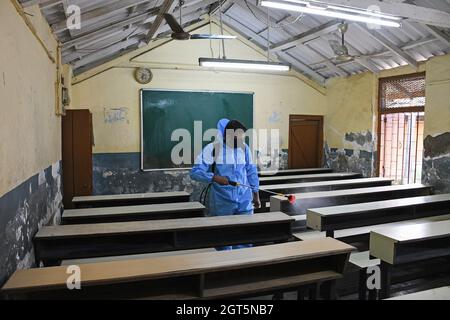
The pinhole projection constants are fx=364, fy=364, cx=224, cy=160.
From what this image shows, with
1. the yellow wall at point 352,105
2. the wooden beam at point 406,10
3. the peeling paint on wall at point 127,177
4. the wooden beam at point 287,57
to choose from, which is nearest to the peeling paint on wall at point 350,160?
the yellow wall at point 352,105

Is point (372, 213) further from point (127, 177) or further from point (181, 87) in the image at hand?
point (127, 177)

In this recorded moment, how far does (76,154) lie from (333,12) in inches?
140

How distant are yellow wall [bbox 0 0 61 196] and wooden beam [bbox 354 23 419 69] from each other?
462 centimetres

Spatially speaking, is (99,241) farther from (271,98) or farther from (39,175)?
(271,98)

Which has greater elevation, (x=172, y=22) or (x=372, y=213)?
(x=172, y=22)

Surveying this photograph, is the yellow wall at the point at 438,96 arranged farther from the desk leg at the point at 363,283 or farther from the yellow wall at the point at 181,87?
the desk leg at the point at 363,283

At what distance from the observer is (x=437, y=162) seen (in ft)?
18.9

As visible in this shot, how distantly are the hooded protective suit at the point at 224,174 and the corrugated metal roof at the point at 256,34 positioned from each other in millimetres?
1811

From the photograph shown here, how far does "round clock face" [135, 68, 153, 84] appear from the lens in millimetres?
6973

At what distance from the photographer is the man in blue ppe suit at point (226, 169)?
12.1ft

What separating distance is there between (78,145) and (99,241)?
231 centimetres

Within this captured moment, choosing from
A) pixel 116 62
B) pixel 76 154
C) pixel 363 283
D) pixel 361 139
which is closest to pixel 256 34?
pixel 116 62
